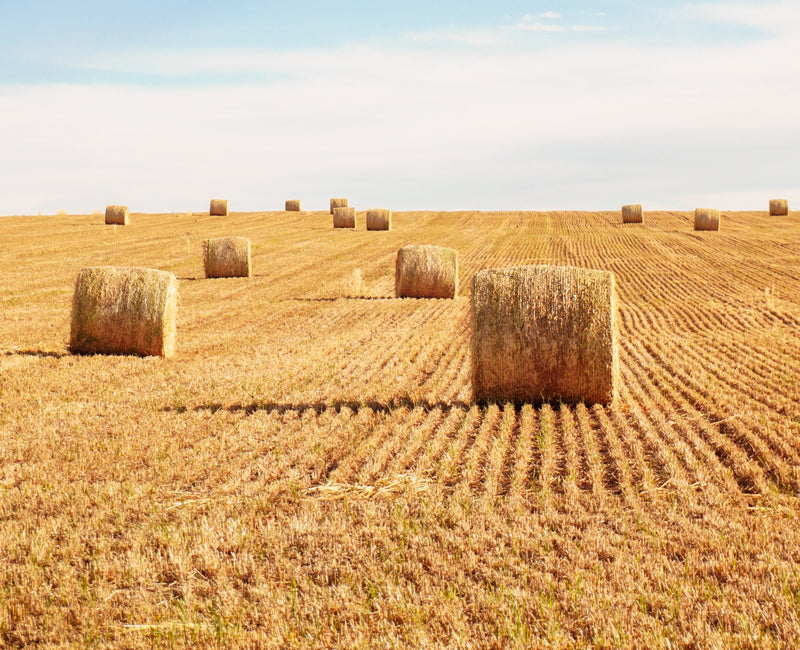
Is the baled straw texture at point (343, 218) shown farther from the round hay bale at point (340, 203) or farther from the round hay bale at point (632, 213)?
the round hay bale at point (632, 213)

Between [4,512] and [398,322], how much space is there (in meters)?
11.1

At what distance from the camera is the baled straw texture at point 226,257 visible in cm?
2445

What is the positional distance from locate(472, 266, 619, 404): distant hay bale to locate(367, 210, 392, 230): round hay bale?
34.7 m

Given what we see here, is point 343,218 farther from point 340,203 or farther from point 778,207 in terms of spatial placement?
point 778,207

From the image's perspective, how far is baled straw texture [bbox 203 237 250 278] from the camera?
80.2ft

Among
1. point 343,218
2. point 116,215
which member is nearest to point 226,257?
point 343,218

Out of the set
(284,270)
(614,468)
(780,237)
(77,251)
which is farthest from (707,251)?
(614,468)

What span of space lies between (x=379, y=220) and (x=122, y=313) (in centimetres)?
3206

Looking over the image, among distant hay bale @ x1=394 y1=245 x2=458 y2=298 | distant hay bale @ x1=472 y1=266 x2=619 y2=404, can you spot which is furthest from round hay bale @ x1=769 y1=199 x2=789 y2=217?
distant hay bale @ x1=472 y1=266 x2=619 y2=404

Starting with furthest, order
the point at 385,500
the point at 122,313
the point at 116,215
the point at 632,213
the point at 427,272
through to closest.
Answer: the point at 632,213 < the point at 116,215 < the point at 427,272 < the point at 122,313 < the point at 385,500

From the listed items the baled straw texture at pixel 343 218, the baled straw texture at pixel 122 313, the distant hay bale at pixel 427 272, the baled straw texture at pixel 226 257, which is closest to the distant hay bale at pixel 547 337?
the baled straw texture at pixel 122 313

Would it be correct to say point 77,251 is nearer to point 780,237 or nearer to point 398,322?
point 398,322

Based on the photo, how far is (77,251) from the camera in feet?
101

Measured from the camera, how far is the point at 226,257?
24516 mm
